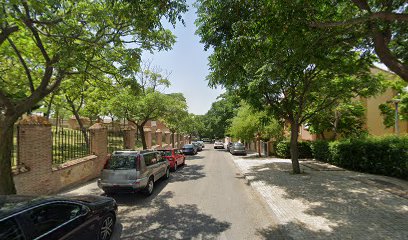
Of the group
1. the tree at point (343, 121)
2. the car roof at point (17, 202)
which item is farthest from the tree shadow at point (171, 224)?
the tree at point (343, 121)

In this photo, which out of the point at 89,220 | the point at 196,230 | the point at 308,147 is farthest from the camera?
the point at 308,147

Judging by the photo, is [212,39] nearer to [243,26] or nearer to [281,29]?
[243,26]

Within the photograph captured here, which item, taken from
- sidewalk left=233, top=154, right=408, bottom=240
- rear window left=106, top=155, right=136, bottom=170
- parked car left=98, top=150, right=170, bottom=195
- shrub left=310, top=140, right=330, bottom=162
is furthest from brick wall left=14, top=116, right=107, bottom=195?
shrub left=310, top=140, right=330, bottom=162

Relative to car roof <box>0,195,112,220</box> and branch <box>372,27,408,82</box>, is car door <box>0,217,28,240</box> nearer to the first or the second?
car roof <box>0,195,112,220</box>

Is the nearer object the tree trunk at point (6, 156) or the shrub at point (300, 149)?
the tree trunk at point (6, 156)

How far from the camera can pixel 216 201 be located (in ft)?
27.0

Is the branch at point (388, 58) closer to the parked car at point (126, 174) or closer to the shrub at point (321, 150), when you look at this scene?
the parked car at point (126, 174)

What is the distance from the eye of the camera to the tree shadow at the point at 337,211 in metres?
5.30

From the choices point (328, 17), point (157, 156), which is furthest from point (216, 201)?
point (328, 17)

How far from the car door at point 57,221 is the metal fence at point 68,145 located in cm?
687

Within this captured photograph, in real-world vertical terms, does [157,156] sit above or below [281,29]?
below

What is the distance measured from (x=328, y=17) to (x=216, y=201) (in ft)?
23.6

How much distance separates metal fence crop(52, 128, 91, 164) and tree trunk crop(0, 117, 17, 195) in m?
3.40

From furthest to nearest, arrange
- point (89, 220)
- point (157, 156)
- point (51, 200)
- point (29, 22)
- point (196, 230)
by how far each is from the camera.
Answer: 1. point (157, 156)
2. point (29, 22)
3. point (196, 230)
4. point (89, 220)
5. point (51, 200)
